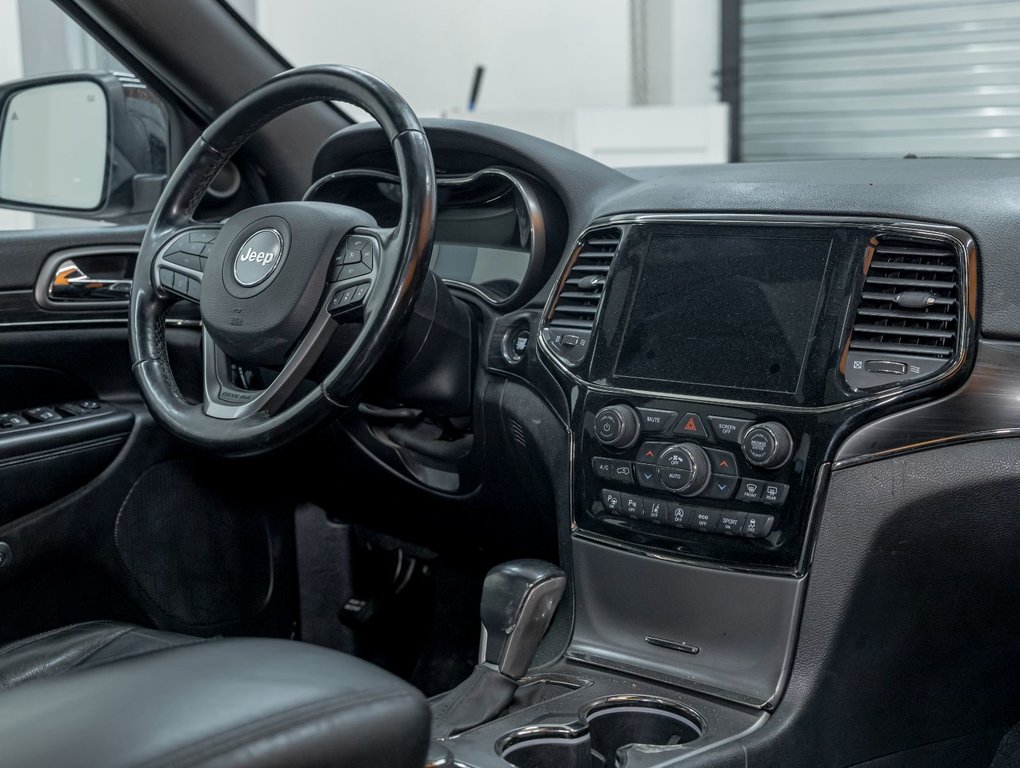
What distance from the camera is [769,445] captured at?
3.38 feet

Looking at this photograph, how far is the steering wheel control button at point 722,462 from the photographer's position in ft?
3.46

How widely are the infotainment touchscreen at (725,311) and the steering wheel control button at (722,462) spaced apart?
7 centimetres

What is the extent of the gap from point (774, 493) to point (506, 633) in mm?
309

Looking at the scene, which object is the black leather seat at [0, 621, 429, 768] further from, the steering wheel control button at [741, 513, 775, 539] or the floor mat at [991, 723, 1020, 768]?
the floor mat at [991, 723, 1020, 768]

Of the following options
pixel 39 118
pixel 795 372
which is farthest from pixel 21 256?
pixel 795 372

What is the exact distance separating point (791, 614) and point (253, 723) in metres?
0.67

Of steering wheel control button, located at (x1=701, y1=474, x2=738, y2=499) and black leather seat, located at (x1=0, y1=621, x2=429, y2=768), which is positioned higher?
black leather seat, located at (x1=0, y1=621, x2=429, y2=768)

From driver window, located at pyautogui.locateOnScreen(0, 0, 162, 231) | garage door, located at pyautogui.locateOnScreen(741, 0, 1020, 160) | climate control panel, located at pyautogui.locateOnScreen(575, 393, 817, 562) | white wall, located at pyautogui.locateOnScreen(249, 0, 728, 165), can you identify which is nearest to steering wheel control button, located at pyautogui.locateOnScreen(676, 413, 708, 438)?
climate control panel, located at pyautogui.locateOnScreen(575, 393, 817, 562)

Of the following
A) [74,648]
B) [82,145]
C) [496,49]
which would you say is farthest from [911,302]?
[496,49]

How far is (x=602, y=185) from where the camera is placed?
1.29 metres

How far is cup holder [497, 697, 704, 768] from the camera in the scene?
1021mm

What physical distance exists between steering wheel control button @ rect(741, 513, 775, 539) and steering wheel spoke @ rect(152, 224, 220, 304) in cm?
60

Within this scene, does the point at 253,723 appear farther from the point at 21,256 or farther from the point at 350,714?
the point at 21,256

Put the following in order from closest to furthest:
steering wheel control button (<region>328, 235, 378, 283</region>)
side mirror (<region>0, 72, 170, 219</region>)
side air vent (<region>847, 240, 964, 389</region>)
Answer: side air vent (<region>847, 240, 964, 389</region>) < steering wheel control button (<region>328, 235, 378, 283</region>) < side mirror (<region>0, 72, 170, 219</region>)
